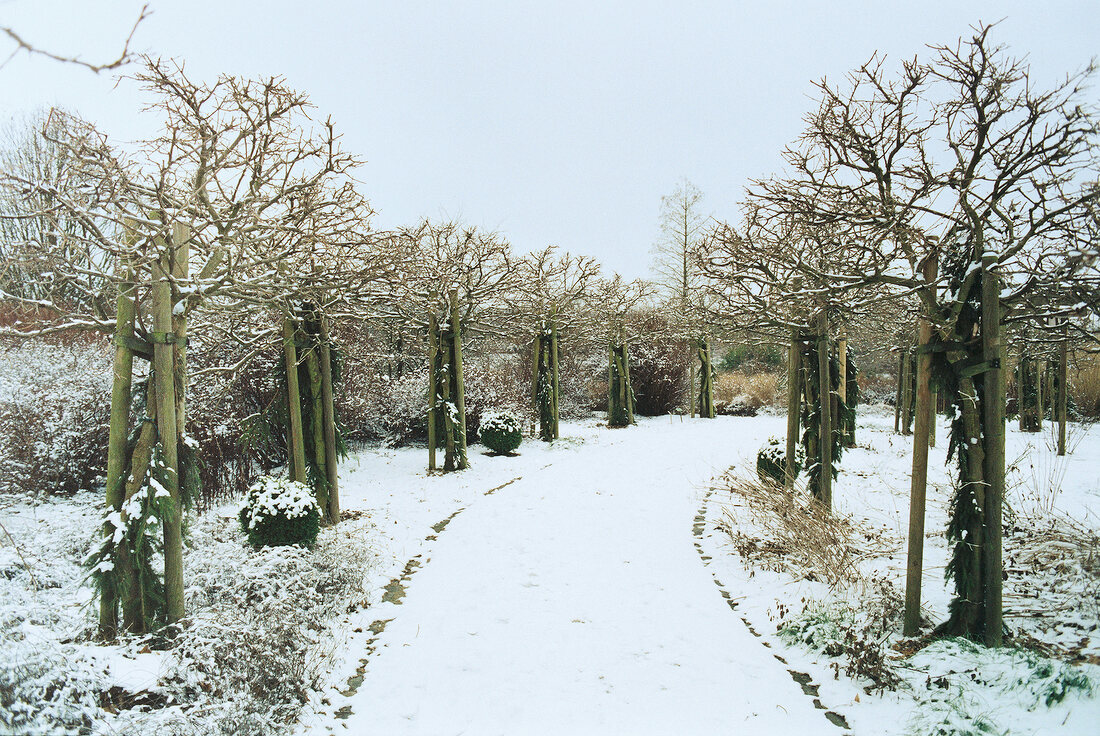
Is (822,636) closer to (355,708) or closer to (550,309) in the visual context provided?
(355,708)

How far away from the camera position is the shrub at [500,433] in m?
12.5

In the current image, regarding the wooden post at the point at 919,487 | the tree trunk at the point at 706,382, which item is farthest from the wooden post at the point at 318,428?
the tree trunk at the point at 706,382

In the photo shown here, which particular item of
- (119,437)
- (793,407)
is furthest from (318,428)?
(793,407)

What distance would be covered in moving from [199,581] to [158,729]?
85.2 inches

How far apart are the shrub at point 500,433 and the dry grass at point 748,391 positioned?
13.6 meters

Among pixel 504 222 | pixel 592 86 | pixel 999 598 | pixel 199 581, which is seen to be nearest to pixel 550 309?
pixel 504 222

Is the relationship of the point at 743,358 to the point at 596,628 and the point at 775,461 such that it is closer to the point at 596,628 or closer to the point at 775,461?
the point at 775,461

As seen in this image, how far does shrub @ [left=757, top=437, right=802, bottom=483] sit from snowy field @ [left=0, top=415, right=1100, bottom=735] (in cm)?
88

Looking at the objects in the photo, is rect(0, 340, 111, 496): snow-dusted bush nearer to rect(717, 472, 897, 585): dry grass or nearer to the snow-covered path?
the snow-covered path

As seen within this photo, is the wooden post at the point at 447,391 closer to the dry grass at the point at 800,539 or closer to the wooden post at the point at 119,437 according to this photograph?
the dry grass at the point at 800,539

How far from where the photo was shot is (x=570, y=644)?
160 inches

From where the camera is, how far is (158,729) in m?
2.69

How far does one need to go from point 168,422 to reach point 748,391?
22865 mm

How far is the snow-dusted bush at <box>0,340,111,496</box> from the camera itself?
7691 mm
